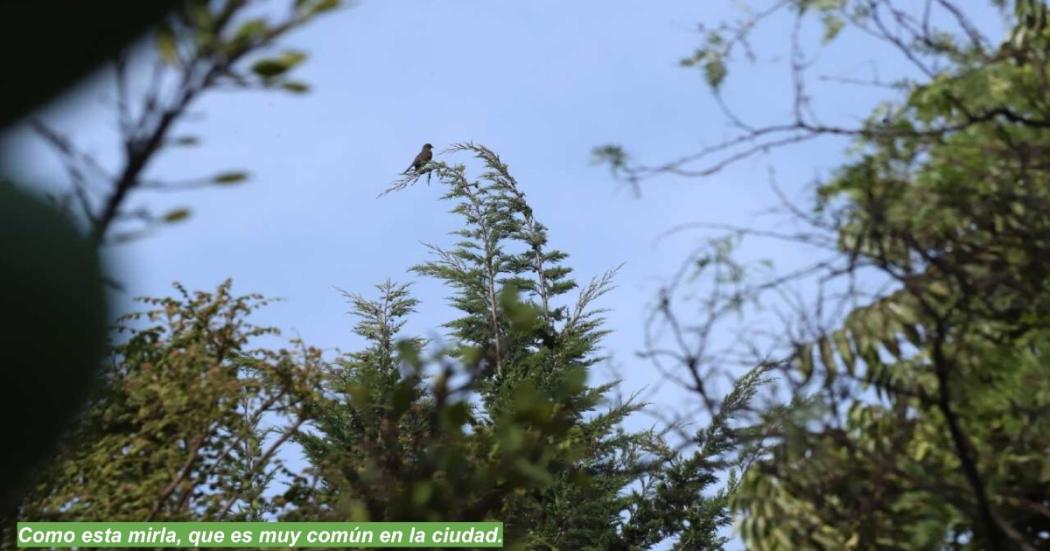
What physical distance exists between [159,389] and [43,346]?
6.87 m

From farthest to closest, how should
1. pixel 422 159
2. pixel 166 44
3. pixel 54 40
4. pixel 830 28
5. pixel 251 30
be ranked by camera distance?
1. pixel 422 159
2. pixel 830 28
3. pixel 251 30
4. pixel 166 44
5. pixel 54 40

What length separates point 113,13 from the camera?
1.60m

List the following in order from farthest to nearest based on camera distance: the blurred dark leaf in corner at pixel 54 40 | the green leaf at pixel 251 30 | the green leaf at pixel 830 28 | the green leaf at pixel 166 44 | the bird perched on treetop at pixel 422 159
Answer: the bird perched on treetop at pixel 422 159 → the green leaf at pixel 830 28 → the green leaf at pixel 251 30 → the green leaf at pixel 166 44 → the blurred dark leaf in corner at pixel 54 40

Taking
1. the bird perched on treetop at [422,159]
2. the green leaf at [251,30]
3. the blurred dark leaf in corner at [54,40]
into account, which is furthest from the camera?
the bird perched on treetop at [422,159]

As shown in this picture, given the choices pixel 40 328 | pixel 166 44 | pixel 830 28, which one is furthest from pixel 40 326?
pixel 830 28

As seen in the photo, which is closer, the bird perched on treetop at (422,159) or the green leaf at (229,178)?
the green leaf at (229,178)

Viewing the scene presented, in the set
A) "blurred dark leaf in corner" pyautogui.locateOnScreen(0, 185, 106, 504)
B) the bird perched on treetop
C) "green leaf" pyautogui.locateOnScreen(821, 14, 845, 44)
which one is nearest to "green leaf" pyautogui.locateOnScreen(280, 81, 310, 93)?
"blurred dark leaf in corner" pyautogui.locateOnScreen(0, 185, 106, 504)

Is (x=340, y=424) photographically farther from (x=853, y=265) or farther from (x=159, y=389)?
(x=853, y=265)

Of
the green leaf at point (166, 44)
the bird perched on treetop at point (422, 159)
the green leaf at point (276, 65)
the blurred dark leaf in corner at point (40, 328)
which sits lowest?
the blurred dark leaf in corner at point (40, 328)

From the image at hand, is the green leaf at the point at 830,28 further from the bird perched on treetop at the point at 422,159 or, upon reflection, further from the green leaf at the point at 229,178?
the bird perched on treetop at the point at 422,159

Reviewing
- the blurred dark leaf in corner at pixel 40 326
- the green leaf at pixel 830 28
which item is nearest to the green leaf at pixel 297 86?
the blurred dark leaf in corner at pixel 40 326

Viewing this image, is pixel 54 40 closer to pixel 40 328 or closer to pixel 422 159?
pixel 40 328

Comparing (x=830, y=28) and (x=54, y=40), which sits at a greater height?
(x=830, y=28)

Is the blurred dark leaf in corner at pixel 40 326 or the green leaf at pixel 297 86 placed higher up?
the green leaf at pixel 297 86
